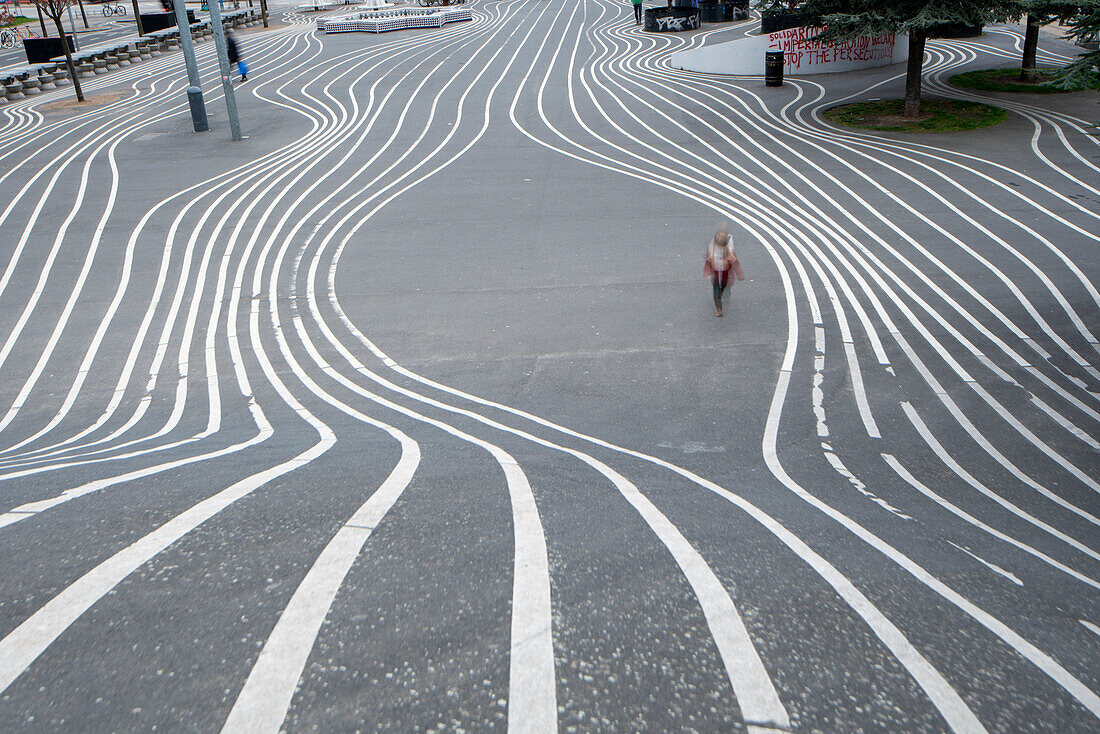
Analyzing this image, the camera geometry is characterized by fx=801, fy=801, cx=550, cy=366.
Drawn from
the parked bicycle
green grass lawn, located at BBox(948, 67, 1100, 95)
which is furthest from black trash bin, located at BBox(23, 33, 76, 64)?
green grass lawn, located at BBox(948, 67, 1100, 95)

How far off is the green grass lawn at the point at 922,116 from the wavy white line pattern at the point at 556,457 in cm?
102

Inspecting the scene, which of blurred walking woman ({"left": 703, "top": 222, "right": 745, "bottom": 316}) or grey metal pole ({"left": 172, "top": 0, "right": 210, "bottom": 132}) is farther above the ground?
grey metal pole ({"left": 172, "top": 0, "right": 210, "bottom": 132})

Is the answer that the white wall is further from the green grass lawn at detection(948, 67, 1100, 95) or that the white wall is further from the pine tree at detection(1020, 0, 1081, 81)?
the pine tree at detection(1020, 0, 1081, 81)

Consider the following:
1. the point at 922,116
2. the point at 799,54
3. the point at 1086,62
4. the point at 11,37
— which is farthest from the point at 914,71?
the point at 11,37

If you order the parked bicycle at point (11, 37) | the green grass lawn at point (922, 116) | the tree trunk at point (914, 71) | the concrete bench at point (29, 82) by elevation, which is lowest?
the green grass lawn at point (922, 116)

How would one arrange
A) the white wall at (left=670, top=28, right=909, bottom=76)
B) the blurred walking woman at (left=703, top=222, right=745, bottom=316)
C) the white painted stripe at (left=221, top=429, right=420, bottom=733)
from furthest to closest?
the white wall at (left=670, top=28, right=909, bottom=76) → the blurred walking woman at (left=703, top=222, right=745, bottom=316) → the white painted stripe at (left=221, top=429, right=420, bottom=733)

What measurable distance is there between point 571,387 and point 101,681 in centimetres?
672

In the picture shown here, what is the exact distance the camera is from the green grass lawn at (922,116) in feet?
70.9

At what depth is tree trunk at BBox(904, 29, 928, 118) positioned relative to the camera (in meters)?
21.0

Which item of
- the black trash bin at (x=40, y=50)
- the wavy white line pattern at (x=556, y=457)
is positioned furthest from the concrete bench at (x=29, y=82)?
the wavy white line pattern at (x=556, y=457)

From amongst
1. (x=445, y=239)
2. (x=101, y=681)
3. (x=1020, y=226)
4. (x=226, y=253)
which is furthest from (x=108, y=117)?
(x=101, y=681)

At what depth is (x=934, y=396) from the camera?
29.6 feet

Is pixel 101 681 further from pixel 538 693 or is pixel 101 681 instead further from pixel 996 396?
pixel 996 396

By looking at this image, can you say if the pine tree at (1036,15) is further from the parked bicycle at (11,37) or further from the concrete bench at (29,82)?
the parked bicycle at (11,37)
